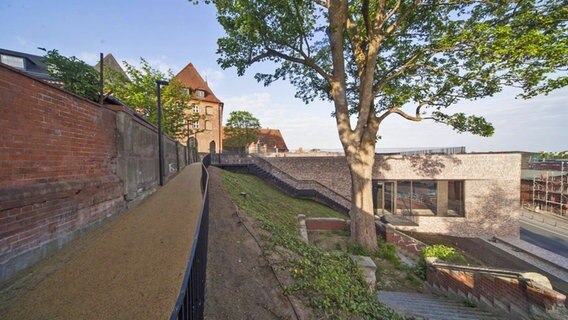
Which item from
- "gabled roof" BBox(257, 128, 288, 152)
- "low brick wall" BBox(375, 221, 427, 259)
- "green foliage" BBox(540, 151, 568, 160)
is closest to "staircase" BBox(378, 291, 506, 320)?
"low brick wall" BBox(375, 221, 427, 259)

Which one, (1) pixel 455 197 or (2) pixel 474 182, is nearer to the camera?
(2) pixel 474 182

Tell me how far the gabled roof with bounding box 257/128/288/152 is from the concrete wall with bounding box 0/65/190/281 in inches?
1691

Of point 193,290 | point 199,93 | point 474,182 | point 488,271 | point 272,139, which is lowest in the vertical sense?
point 488,271

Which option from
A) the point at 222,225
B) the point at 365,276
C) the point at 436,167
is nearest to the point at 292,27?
the point at 222,225

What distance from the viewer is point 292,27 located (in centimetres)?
855

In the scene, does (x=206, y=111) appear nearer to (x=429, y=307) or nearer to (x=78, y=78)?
(x=78, y=78)

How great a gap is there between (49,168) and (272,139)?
48.1 m

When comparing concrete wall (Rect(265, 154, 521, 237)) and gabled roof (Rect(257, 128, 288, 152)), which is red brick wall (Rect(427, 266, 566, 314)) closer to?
concrete wall (Rect(265, 154, 521, 237))

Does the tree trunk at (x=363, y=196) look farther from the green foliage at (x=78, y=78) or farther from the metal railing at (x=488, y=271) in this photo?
the green foliage at (x=78, y=78)

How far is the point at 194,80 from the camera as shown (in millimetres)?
39156

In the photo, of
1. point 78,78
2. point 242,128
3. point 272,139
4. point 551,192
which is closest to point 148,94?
point 78,78

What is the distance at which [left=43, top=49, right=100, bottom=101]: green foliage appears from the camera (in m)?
5.67

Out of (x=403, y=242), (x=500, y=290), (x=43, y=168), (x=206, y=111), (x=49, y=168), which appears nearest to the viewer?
(x=43, y=168)

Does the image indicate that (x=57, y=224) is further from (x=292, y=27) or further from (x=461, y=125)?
(x=461, y=125)
